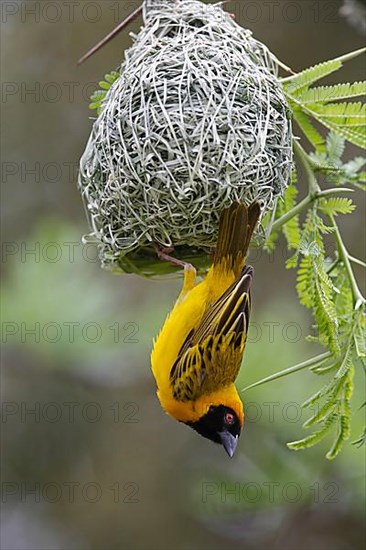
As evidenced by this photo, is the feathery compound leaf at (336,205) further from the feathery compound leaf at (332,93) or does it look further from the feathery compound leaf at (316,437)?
the feathery compound leaf at (316,437)

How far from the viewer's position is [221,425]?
347 centimetres

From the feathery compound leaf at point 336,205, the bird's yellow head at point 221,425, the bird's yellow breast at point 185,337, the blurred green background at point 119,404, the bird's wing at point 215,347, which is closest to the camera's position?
the feathery compound leaf at point 336,205

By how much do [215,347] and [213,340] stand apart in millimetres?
27

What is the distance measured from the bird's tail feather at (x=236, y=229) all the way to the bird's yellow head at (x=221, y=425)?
70cm

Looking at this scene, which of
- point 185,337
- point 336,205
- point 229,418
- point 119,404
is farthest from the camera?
point 119,404

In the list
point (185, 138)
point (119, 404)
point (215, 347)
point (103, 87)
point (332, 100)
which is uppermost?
point (103, 87)

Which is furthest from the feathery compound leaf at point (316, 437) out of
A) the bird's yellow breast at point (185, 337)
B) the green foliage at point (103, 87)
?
the green foliage at point (103, 87)

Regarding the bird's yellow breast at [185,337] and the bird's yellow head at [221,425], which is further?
the bird's yellow head at [221,425]

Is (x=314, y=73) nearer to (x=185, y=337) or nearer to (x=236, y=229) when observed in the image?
(x=236, y=229)

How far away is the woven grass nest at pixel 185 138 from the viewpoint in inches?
112

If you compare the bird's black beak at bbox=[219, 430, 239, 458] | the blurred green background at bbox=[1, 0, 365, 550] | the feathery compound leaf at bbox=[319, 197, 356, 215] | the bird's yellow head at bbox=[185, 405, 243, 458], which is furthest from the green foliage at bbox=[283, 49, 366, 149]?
the blurred green background at bbox=[1, 0, 365, 550]

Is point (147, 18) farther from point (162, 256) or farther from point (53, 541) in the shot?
point (53, 541)

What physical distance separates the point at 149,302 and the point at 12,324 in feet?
2.68

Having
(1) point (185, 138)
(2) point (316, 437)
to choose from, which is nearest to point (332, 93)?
(1) point (185, 138)
